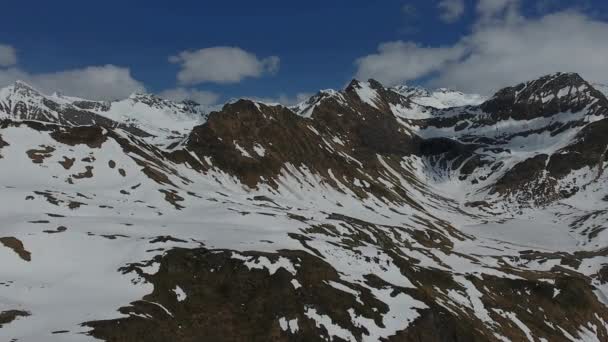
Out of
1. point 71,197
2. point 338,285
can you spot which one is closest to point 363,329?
point 338,285

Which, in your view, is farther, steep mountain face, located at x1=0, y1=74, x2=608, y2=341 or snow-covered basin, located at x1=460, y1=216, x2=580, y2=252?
snow-covered basin, located at x1=460, y1=216, x2=580, y2=252

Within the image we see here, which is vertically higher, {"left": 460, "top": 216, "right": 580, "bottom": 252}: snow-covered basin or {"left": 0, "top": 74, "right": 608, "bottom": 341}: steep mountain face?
{"left": 460, "top": 216, "right": 580, "bottom": 252}: snow-covered basin

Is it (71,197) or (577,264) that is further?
(577,264)

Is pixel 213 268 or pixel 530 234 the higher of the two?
pixel 530 234

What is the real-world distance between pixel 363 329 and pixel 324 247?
74.7 ft

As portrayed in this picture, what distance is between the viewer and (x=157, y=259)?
5881 centimetres

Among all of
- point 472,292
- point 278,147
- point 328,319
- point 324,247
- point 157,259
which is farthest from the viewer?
point 278,147

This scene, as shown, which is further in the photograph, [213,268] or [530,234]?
[530,234]

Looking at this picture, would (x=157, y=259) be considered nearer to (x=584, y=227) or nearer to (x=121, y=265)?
(x=121, y=265)

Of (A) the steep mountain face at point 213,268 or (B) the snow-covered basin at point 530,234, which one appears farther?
(B) the snow-covered basin at point 530,234

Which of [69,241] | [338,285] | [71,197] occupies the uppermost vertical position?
[71,197]

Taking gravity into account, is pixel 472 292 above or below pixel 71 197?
below

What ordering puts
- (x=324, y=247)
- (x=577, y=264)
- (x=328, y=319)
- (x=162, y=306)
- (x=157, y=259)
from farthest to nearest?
(x=577, y=264) < (x=324, y=247) < (x=157, y=259) < (x=328, y=319) < (x=162, y=306)

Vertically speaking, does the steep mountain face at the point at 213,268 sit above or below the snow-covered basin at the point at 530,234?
below
